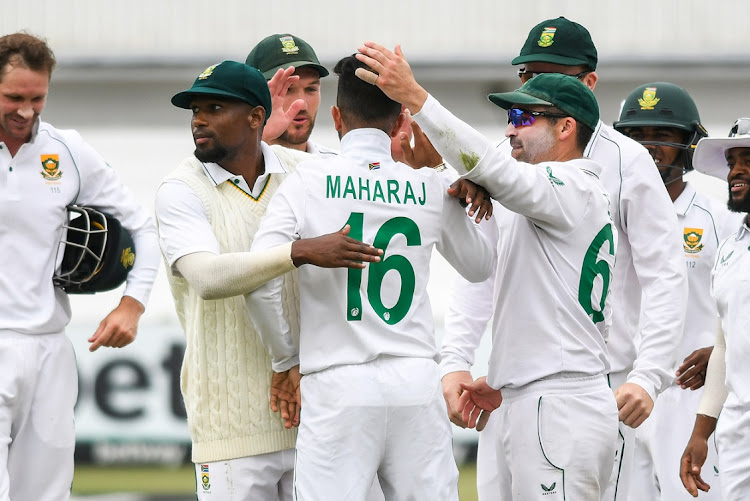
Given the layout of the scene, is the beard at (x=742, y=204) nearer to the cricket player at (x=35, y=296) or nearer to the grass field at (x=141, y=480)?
the cricket player at (x=35, y=296)

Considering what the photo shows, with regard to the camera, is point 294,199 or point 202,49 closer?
point 294,199

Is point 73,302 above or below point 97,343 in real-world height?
below

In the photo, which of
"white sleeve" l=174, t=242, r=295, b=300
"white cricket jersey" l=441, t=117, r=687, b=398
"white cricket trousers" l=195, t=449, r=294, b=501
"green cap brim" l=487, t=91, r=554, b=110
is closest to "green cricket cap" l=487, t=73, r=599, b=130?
"green cap brim" l=487, t=91, r=554, b=110

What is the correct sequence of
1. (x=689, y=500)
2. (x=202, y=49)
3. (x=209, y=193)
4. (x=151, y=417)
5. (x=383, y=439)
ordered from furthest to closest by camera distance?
(x=202, y=49)
(x=151, y=417)
(x=689, y=500)
(x=209, y=193)
(x=383, y=439)

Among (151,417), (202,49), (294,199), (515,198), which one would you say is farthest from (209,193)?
(202,49)

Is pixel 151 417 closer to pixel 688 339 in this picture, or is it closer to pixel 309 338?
pixel 688 339

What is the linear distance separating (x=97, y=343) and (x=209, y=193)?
2.33 ft

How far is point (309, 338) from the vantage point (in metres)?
4.36

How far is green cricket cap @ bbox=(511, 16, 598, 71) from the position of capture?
573 cm

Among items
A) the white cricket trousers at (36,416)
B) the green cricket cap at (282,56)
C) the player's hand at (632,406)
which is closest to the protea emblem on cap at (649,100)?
the green cricket cap at (282,56)

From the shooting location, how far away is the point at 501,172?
4363mm

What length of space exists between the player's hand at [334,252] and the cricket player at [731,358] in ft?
5.94

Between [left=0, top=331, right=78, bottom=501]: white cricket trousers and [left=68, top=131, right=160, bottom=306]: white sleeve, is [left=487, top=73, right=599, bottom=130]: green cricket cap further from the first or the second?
[left=0, top=331, right=78, bottom=501]: white cricket trousers

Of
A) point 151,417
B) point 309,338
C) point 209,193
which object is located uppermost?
point 209,193
